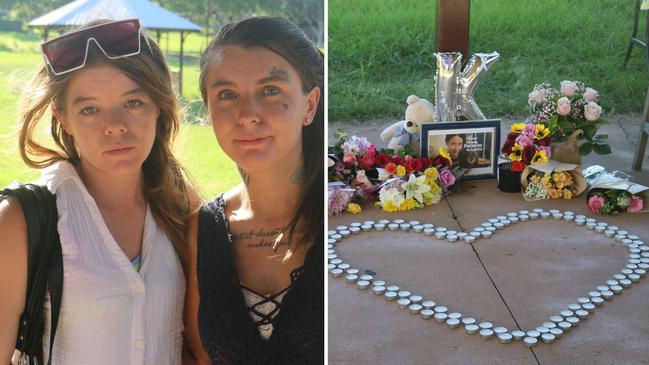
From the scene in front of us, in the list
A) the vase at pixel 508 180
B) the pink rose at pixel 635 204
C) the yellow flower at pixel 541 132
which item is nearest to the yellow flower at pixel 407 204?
the vase at pixel 508 180

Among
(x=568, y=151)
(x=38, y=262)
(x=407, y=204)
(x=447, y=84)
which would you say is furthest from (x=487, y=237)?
(x=38, y=262)

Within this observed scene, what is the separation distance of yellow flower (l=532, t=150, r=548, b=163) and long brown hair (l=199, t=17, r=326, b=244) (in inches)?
128

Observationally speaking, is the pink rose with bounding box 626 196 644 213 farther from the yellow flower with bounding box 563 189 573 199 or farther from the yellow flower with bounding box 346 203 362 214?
the yellow flower with bounding box 346 203 362 214

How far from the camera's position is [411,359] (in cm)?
291

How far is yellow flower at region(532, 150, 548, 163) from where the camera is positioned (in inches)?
176

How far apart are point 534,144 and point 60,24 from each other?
3.67 metres

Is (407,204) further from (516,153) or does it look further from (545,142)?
(545,142)

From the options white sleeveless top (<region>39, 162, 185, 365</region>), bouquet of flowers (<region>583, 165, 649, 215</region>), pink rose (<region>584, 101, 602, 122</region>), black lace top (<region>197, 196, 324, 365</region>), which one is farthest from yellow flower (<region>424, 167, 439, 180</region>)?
white sleeveless top (<region>39, 162, 185, 365</region>)

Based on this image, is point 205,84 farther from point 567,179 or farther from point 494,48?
point 494,48

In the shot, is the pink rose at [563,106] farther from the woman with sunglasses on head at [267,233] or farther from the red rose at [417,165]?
the woman with sunglasses on head at [267,233]

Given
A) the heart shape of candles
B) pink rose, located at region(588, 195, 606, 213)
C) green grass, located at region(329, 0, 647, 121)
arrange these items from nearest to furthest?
1. the heart shape of candles
2. pink rose, located at region(588, 195, 606, 213)
3. green grass, located at region(329, 0, 647, 121)

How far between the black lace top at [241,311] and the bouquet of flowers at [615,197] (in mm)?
3133

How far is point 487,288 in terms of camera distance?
3453mm

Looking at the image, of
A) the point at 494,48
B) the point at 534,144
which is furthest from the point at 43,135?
the point at 494,48
